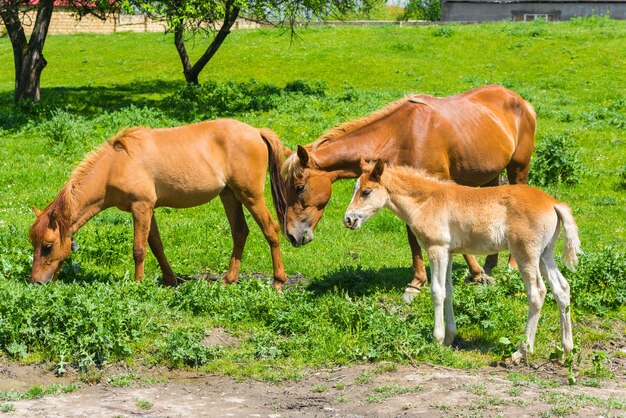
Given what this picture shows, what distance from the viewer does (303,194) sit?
9.66 metres

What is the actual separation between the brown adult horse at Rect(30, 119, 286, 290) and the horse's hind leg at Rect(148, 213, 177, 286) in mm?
13

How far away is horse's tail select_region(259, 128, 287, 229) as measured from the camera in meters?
10.7

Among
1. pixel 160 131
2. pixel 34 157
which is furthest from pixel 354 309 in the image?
pixel 34 157

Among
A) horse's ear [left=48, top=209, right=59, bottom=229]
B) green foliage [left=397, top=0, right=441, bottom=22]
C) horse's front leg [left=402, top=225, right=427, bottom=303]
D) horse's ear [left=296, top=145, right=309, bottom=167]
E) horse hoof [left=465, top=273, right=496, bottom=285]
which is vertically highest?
green foliage [left=397, top=0, right=441, bottom=22]

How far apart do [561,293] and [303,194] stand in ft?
10.4

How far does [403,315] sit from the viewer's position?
9242 mm

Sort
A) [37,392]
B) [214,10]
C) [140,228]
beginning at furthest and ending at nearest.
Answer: [214,10] → [140,228] → [37,392]

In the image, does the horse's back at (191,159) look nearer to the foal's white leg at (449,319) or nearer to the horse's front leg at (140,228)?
the horse's front leg at (140,228)

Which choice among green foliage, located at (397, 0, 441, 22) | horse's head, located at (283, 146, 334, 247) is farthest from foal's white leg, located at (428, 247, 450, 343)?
green foliage, located at (397, 0, 441, 22)

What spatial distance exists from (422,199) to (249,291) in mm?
2454

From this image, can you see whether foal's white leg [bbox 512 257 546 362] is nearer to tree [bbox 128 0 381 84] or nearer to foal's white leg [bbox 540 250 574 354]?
foal's white leg [bbox 540 250 574 354]

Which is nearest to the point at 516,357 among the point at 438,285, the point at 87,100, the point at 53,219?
the point at 438,285

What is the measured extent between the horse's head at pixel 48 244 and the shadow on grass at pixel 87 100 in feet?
34.1

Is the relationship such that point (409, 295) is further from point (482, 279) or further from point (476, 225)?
point (476, 225)
